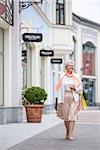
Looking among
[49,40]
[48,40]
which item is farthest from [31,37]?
[49,40]

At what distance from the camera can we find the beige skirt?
1312 centimetres

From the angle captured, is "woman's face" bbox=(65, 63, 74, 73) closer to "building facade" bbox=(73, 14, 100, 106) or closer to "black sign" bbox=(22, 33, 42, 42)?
"black sign" bbox=(22, 33, 42, 42)

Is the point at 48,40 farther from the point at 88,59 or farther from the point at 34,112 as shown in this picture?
the point at 88,59

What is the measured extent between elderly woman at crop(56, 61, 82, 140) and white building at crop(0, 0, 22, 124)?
657 centimetres

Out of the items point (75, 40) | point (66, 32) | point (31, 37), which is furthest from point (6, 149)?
point (75, 40)

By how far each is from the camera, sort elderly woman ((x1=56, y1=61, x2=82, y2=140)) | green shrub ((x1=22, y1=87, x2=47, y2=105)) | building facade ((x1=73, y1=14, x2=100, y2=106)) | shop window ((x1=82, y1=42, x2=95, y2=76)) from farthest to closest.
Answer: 1. shop window ((x1=82, y1=42, x2=95, y2=76))
2. building facade ((x1=73, y1=14, x2=100, y2=106))
3. green shrub ((x1=22, y1=87, x2=47, y2=105))
4. elderly woman ((x1=56, y1=61, x2=82, y2=140))

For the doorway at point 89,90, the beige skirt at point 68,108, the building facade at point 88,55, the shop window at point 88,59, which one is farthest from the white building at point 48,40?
the doorway at point 89,90

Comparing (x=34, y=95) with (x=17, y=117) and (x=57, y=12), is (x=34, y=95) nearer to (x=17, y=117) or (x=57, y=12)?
(x=17, y=117)

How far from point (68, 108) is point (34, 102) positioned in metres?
7.53

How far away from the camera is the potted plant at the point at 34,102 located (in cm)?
2038

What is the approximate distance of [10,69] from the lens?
2006 centimetres

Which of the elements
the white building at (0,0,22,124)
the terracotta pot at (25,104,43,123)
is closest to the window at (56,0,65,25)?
the white building at (0,0,22,124)

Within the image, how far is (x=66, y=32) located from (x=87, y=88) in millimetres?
29464

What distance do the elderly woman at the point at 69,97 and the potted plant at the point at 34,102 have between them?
711cm
